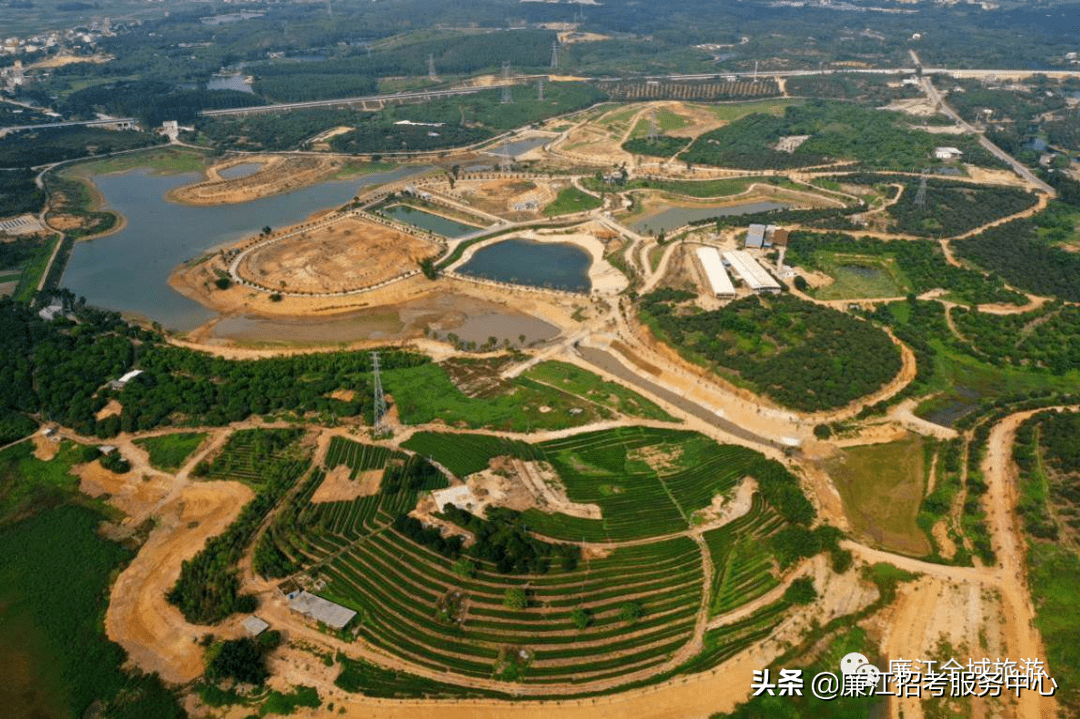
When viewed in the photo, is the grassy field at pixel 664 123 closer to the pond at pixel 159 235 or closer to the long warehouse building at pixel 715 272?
the pond at pixel 159 235

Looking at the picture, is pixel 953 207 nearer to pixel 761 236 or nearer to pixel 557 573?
pixel 761 236

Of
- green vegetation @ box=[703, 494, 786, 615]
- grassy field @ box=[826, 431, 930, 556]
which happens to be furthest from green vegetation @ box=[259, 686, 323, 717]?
grassy field @ box=[826, 431, 930, 556]

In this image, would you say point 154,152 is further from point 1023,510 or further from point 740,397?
point 1023,510

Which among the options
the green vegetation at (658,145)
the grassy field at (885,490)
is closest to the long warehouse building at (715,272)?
the grassy field at (885,490)

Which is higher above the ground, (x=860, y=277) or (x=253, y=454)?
(x=860, y=277)

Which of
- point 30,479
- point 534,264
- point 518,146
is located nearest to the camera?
point 30,479

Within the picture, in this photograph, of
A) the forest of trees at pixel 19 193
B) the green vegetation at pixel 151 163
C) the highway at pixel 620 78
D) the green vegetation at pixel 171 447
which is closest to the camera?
the green vegetation at pixel 171 447

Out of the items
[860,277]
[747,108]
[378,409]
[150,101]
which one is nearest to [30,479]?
[378,409]
